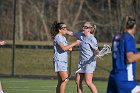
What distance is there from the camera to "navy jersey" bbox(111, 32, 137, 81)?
28.3ft

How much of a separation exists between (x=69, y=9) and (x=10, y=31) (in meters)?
3.29

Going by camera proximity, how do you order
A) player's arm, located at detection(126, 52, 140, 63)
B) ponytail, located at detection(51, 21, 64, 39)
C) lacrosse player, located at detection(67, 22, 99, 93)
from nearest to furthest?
1. player's arm, located at detection(126, 52, 140, 63)
2. ponytail, located at detection(51, 21, 64, 39)
3. lacrosse player, located at detection(67, 22, 99, 93)

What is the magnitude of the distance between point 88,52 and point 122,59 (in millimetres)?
4885

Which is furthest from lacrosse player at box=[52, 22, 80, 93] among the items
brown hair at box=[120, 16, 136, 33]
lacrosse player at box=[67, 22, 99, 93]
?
brown hair at box=[120, 16, 136, 33]

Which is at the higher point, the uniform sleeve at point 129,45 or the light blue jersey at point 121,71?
the uniform sleeve at point 129,45

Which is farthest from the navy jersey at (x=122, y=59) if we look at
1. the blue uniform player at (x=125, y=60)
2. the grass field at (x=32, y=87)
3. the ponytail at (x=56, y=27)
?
the grass field at (x=32, y=87)

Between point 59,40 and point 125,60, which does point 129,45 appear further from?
point 59,40

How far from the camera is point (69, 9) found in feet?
89.6

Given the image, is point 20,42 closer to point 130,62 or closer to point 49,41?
point 49,41

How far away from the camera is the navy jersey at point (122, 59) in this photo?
28.3 feet

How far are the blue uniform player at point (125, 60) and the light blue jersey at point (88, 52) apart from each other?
4.65 meters

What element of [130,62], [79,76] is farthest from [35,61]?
[130,62]

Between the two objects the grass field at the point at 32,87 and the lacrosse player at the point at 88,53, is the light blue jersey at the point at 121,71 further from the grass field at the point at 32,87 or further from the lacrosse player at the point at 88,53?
the grass field at the point at 32,87

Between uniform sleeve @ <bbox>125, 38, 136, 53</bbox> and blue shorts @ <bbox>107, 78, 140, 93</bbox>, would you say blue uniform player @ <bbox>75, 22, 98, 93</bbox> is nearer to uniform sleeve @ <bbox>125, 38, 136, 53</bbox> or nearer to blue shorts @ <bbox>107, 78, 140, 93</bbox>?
blue shorts @ <bbox>107, 78, 140, 93</bbox>
